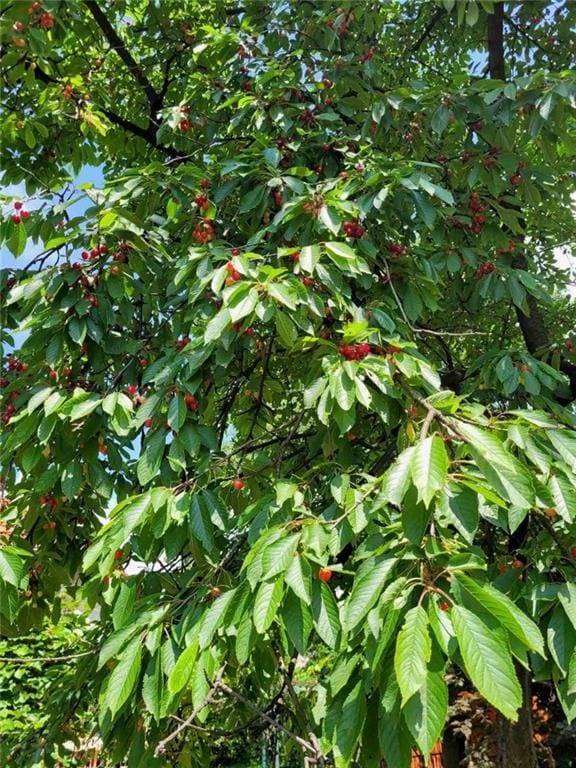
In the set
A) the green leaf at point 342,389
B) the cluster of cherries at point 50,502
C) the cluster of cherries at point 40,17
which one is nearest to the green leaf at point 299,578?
the green leaf at point 342,389

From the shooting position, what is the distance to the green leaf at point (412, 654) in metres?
0.88

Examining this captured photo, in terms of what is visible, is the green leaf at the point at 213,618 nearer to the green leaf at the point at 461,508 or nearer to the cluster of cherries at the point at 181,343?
the green leaf at the point at 461,508

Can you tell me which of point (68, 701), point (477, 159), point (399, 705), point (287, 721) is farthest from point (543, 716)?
point (399, 705)

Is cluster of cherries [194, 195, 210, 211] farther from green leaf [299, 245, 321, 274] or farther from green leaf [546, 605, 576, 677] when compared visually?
green leaf [546, 605, 576, 677]

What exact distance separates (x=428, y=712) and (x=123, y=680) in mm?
672

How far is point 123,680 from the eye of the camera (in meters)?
1.30

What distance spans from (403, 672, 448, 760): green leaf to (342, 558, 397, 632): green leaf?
161 mm

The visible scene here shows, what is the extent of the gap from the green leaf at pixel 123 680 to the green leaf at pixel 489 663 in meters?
0.71

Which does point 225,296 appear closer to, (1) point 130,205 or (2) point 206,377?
(2) point 206,377

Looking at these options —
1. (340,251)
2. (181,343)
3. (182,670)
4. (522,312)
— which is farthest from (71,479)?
(522,312)

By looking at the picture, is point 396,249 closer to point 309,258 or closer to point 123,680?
point 309,258

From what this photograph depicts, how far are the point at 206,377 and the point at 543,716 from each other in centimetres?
420

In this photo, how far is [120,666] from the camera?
1.32 metres

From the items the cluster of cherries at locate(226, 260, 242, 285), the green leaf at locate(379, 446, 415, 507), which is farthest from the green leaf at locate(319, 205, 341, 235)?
the green leaf at locate(379, 446, 415, 507)
